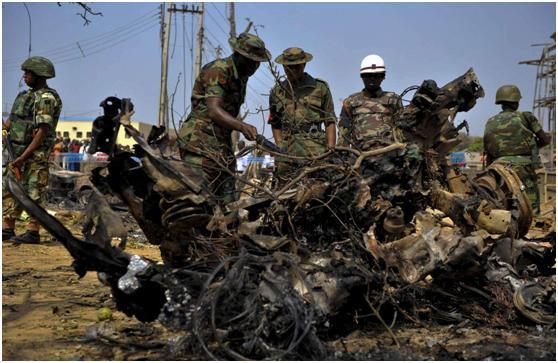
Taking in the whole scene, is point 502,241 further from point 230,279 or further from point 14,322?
point 14,322

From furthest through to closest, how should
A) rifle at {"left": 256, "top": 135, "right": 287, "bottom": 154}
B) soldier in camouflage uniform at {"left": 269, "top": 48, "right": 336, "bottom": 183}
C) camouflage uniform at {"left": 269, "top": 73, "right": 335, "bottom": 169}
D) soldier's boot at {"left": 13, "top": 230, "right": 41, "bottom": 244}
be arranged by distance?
soldier's boot at {"left": 13, "top": 230, "right": 41, "bottom": 244}, soldier in camouflage uniform at {"left": 269, "top": 48, "right": 336, "bottom": 183}, camouflage uniform at {"left": 269, "top": 73, "right": 335, "bottom": 169}, rifle at {"left": 256, "top": 135, "right": 287, "bottom": 154}

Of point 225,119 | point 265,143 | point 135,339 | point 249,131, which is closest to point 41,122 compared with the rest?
point 225,119

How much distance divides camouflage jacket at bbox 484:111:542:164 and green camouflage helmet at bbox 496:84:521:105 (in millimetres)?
157

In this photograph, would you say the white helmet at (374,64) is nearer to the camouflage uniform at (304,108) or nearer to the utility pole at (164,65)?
the camouflage uniform at (304,108)

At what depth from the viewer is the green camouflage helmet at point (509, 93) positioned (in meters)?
7.30

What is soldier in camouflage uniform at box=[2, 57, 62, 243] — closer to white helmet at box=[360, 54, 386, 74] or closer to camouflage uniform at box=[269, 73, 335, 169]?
camouflage uniform at box=[269, 73, 335, 169]

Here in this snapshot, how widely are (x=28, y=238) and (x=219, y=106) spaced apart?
3.46m

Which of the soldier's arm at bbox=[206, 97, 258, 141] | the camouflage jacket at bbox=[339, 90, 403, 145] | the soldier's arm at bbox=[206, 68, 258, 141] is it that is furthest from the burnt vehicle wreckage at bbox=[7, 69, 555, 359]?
the camouflage jacket at bbox=[339, 90, 403, 145]

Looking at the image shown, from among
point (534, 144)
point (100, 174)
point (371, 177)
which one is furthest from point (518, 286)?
point (534, 144)

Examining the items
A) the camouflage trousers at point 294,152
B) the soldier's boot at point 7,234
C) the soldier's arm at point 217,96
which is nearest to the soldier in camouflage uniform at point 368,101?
the camouflage trousers at point 294,152

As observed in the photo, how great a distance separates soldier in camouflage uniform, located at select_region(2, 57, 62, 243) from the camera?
21.7 ft

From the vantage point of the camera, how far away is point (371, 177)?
3875 millimetres

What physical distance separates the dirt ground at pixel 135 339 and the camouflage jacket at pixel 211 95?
4.34ft

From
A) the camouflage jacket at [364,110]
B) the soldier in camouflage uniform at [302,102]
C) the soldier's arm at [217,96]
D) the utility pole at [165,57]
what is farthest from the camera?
the utility pole at [165,57]
